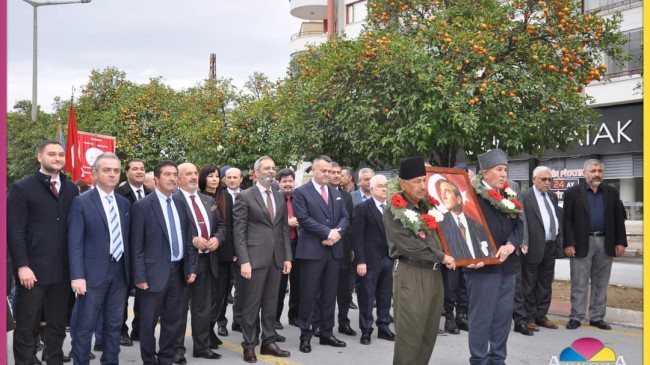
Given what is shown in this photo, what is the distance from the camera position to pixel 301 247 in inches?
335

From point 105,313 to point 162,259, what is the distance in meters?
0.72

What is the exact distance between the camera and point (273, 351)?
798 centimetres

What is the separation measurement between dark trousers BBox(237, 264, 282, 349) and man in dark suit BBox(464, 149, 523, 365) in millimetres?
2237

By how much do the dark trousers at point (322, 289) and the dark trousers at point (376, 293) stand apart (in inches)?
18.5

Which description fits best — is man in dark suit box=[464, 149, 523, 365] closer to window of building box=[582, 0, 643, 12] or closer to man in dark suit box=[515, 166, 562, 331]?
man in dark suit box=[515, 166, 562, 331]

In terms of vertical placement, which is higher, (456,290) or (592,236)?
(592,236)

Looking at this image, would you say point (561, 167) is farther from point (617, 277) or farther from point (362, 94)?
point (362, 94)

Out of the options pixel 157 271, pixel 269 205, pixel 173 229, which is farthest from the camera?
pixel 269 205

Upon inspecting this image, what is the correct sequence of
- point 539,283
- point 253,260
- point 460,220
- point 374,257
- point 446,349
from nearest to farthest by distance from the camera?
1. point 460,220
2. point 253,260
3. point 446,349
4. point 374,257
5. point 539,283

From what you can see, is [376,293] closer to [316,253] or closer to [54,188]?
[316,253]

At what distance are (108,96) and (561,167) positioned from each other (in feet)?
78.3

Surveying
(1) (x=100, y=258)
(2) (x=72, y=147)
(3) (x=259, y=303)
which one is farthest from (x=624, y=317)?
(2) (x=72, y=147)

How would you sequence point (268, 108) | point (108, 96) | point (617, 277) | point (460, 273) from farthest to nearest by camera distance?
point (108, 96), point (268, 108), point (617, 277), point (460, 273)

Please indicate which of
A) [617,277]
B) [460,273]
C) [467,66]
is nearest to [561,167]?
[617,277]
